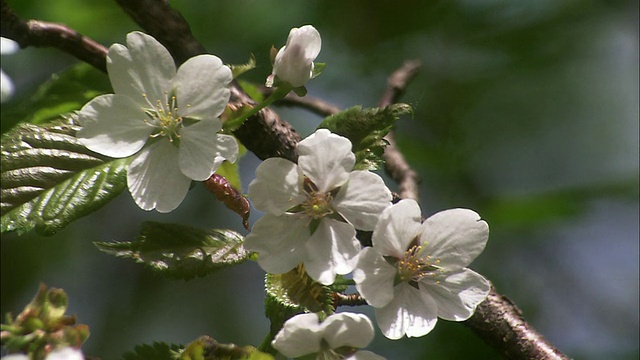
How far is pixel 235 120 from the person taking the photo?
0.96m

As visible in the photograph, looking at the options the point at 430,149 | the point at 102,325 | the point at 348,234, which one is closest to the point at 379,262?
the point at 348,234

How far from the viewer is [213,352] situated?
86cm

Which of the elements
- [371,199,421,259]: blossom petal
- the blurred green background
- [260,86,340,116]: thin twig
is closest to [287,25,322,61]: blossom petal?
[371,199,421,259]: blossom petal

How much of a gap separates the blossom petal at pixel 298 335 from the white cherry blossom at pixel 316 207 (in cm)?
5

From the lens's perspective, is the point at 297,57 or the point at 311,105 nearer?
the point at 297,57

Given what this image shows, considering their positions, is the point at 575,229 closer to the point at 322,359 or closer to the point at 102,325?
the point at 102,325

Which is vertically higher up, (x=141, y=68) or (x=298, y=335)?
(x=141, y=68)

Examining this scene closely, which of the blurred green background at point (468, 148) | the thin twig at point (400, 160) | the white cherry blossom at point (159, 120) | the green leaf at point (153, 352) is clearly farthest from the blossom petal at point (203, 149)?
the blurred green background at point (468, 148)

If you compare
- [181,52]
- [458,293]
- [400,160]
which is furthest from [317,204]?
[400,160]

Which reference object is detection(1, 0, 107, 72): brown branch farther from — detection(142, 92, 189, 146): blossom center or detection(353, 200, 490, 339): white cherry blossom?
detection(353, 200, 490, 339): white cherry blossom

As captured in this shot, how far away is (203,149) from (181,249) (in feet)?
0.42

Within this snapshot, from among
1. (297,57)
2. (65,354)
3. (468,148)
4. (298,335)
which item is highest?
(468,148)

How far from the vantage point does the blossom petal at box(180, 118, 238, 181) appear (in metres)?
0.92

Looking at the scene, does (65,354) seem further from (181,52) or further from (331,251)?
(181,52)
